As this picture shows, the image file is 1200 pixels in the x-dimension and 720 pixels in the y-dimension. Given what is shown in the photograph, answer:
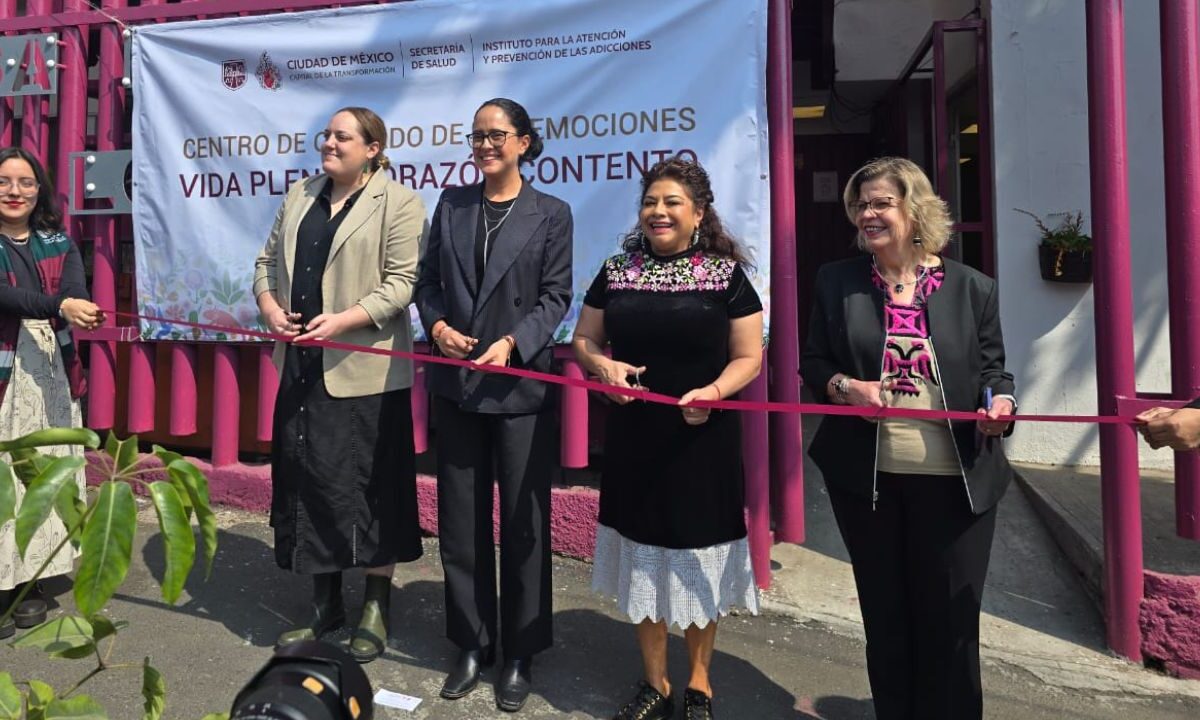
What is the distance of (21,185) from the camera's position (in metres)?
3.15

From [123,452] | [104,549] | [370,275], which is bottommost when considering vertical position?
[104,549]

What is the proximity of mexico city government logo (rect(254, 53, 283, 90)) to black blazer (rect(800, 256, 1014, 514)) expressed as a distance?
10.3ft

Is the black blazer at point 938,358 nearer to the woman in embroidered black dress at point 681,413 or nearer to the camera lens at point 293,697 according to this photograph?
the woman in embroidered black dress at point 681,413

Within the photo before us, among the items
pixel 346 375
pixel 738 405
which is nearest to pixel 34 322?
pixel 346 375

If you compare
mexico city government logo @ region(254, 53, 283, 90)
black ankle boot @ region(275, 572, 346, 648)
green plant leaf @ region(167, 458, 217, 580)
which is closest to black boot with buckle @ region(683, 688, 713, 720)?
black ankle boot @ region(275, 572, 346, 648)

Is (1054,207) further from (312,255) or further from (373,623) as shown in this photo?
(373,623)

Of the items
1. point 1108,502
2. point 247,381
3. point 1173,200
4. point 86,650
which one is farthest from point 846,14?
point 86,650

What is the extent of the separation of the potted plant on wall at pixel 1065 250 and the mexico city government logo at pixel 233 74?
4368 mm

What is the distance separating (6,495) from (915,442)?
198 centimetres

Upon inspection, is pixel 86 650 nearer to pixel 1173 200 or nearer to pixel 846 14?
pixel 1173 200

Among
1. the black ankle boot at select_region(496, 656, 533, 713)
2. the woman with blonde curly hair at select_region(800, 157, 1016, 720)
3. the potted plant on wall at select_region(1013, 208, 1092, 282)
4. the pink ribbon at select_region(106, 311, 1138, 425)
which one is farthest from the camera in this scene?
the potted plant on wall at select_region(1013, 208, 1092, 282)

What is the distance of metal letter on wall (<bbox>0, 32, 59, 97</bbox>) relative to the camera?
14.8 ft

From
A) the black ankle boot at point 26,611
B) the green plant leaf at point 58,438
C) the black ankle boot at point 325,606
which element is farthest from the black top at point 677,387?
the black ankle boot at point 26,611

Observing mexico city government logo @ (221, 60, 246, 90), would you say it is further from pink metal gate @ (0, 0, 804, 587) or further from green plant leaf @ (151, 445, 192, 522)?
green plant leaf @ (151, 445, 192, 522)
